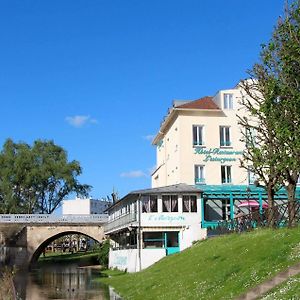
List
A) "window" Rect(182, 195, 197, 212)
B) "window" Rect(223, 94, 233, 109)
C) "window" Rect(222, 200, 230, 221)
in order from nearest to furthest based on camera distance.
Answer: "window" Rect(182, 195, 197, 212), "window" Rect(222, 200, 230, 221), "window" Rect(223, 94, 233, 109)

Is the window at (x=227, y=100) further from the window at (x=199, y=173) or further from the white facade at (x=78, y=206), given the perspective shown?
the white facade at (x=78, y=206)

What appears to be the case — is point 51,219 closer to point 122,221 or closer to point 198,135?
point 122,221

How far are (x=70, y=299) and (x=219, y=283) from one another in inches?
458

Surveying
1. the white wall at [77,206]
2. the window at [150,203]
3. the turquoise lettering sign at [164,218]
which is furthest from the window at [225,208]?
the white wall at [77,206]

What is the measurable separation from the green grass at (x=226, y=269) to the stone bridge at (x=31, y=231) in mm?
35918

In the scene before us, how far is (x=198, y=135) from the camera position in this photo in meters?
48.9

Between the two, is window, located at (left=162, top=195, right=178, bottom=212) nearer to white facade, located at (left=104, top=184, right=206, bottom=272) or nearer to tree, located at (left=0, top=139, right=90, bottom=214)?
white facade, located at (left=104, top=184, right=206, bottom=272)

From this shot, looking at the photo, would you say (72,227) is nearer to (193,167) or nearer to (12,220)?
(12,220)

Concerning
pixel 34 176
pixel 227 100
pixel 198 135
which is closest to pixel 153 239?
pixel 198 135

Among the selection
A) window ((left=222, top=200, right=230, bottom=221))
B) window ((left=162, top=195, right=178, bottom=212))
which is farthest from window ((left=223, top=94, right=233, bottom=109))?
window ((left=162, top=195, right=178, bottom=212))

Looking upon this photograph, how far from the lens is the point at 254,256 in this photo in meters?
19.9

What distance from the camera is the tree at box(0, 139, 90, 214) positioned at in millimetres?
80125

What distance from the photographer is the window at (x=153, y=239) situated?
4153 cm

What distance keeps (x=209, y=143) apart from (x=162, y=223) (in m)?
10.8
